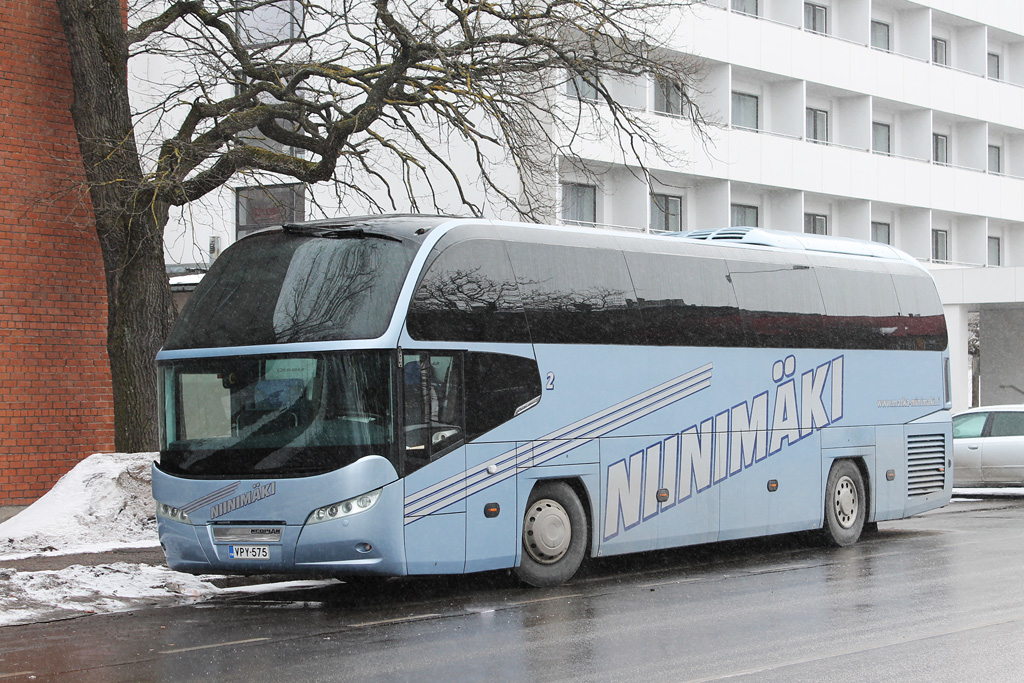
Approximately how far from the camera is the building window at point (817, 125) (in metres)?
43.8

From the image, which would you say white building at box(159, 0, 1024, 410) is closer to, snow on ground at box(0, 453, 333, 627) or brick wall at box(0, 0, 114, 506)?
brick wall at box(0, 0, 114, 506)

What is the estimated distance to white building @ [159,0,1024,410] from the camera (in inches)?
1510

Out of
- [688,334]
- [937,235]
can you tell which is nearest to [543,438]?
[688,334]

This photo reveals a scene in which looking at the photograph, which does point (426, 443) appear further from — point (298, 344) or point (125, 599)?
point (125, 599)

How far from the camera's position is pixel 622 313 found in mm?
13555

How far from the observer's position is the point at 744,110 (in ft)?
136

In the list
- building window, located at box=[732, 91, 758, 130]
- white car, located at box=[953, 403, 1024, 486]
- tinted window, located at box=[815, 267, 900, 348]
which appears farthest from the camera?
building window, located at box=[732, 91, 758, 130]

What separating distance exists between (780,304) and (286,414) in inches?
261

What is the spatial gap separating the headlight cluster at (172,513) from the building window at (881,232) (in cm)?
3735

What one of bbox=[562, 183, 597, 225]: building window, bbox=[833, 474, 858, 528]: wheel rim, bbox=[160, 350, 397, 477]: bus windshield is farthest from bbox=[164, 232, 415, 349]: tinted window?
bbox=[562, 183, 597, 225]: building window

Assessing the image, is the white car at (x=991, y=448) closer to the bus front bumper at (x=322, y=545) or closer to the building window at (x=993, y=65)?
the bus front bumper at (x=322, y=545)

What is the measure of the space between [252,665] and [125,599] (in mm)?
3637

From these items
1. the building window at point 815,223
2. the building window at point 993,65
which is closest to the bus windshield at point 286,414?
the building window at point 815,223

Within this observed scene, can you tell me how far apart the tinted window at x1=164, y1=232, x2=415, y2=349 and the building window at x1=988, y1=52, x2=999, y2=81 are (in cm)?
4462
